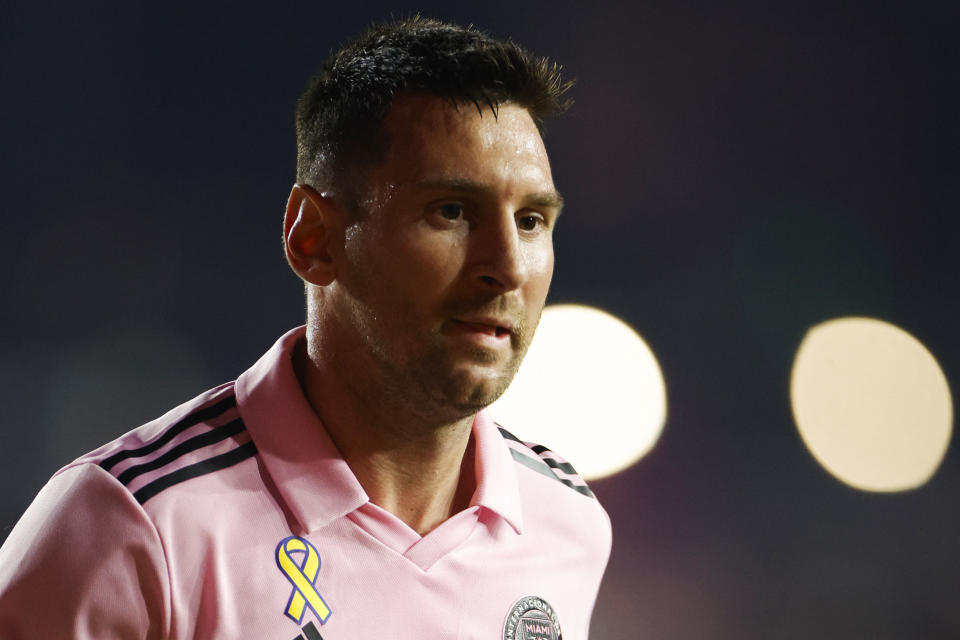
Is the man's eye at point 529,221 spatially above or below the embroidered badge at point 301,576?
above

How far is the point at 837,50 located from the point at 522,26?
0.67m

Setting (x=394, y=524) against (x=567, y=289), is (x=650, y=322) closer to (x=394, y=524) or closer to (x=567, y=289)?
(x=567, y=289)

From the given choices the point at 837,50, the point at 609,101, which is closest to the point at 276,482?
the point at 609,101

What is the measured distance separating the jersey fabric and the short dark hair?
213mm

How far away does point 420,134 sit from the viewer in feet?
2.69

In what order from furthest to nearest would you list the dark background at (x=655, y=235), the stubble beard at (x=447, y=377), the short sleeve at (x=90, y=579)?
the dark background at (x=655, y=235), the stubble beard at (x=447, y=377), the short sleeve at (x=90, y=579)

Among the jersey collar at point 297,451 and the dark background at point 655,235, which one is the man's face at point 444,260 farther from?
the dark background at point 655,235

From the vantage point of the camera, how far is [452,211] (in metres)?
0.81

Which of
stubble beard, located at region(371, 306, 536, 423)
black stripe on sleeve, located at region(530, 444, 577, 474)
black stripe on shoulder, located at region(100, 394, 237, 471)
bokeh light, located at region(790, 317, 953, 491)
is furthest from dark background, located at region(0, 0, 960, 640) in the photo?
stubble beard, located at region(371, 306, 536, 423)

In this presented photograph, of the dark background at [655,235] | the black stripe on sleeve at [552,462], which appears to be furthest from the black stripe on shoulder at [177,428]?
the dark background at [655,235]

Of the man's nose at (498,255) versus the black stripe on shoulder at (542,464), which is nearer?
the man's nose at (498,255)

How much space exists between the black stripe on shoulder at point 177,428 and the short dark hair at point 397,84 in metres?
0.24

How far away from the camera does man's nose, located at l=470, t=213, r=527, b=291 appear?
80 centimetres

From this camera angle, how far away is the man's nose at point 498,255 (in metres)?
0.80
